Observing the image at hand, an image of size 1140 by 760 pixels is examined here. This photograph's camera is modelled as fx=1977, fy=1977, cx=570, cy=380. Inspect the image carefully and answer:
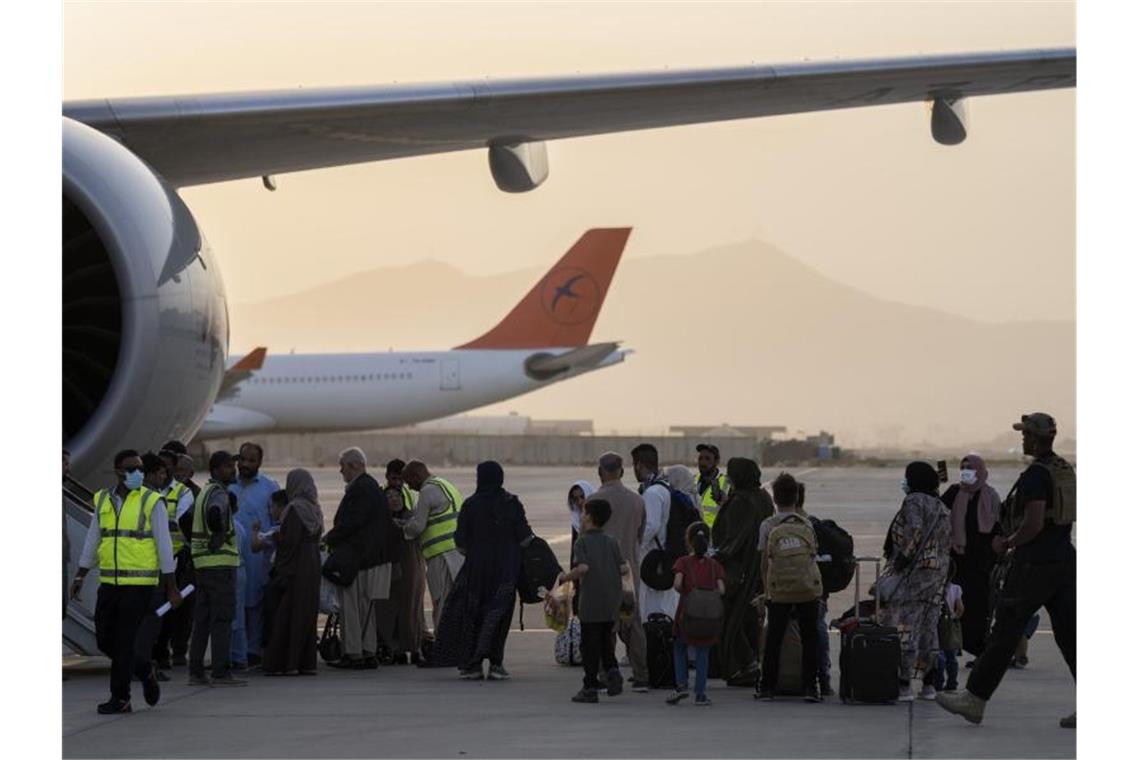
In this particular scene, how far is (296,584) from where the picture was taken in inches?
488

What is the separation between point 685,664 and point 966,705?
6.04 ft

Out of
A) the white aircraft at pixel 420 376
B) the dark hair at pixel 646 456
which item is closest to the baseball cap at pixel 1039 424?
the dark hair at pixel 646 456

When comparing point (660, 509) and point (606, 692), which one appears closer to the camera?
point (606, 692)

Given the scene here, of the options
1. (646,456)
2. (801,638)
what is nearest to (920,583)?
(801,638)

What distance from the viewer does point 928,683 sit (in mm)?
11188

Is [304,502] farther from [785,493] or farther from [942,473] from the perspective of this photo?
[942,473]

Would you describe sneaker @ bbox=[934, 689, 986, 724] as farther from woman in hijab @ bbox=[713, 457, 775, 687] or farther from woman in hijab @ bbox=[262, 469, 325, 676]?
woman in hijab @ bbox=[262, 469, 325, 676]

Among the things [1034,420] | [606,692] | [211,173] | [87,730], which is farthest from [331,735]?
[211,173]

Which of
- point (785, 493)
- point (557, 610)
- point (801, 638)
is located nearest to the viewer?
point (801, 638)

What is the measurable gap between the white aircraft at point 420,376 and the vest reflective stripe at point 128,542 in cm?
5042

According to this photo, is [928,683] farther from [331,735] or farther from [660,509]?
[331,735]

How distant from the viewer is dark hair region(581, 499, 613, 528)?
11438mm

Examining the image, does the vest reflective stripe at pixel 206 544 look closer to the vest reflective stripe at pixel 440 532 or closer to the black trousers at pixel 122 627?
the black trousers at pixel 122 627

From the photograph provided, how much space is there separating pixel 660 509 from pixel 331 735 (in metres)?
3.39
